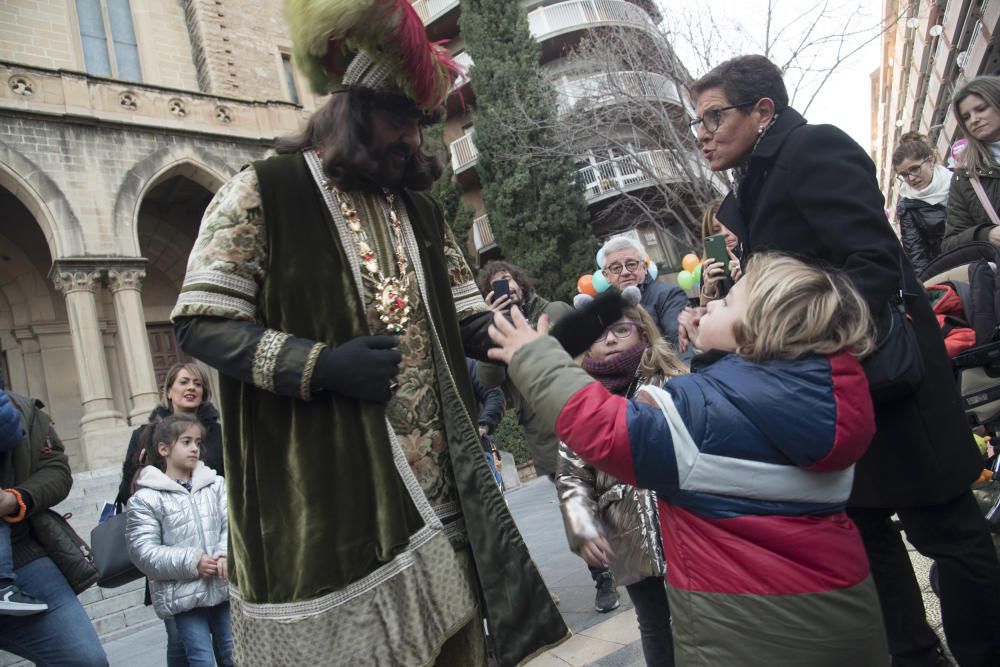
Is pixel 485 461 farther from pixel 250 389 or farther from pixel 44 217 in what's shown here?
pixel 44 217

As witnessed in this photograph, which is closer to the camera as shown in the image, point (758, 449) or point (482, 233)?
point (758, 449)

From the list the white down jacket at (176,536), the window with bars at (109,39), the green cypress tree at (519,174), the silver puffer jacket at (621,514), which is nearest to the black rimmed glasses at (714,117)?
the silver puffer jacket at (621,514)

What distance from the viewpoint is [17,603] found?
250 centimetres

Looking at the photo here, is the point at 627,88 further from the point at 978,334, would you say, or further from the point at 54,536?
the point at 54,536

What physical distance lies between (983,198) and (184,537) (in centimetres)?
437

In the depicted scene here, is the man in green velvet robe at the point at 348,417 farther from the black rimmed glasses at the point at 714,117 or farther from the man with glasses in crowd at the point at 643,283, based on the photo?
the man with glasses in crowd at the point at 643,283

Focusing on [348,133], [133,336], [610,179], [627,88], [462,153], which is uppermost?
[462,153]

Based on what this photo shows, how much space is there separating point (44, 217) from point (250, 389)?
14096 millimetres

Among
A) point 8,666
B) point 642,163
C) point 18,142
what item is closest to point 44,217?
point 18,142

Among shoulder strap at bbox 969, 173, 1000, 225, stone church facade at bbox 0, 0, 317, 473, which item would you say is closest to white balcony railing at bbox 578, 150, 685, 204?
stone church facade at bbox 0, 0, 317, 473

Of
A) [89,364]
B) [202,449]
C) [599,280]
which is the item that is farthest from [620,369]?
[89,364]

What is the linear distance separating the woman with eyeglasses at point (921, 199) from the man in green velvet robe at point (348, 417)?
3927 mm

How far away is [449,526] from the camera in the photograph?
5.68ft

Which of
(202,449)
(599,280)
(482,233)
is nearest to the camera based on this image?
(202,449)
